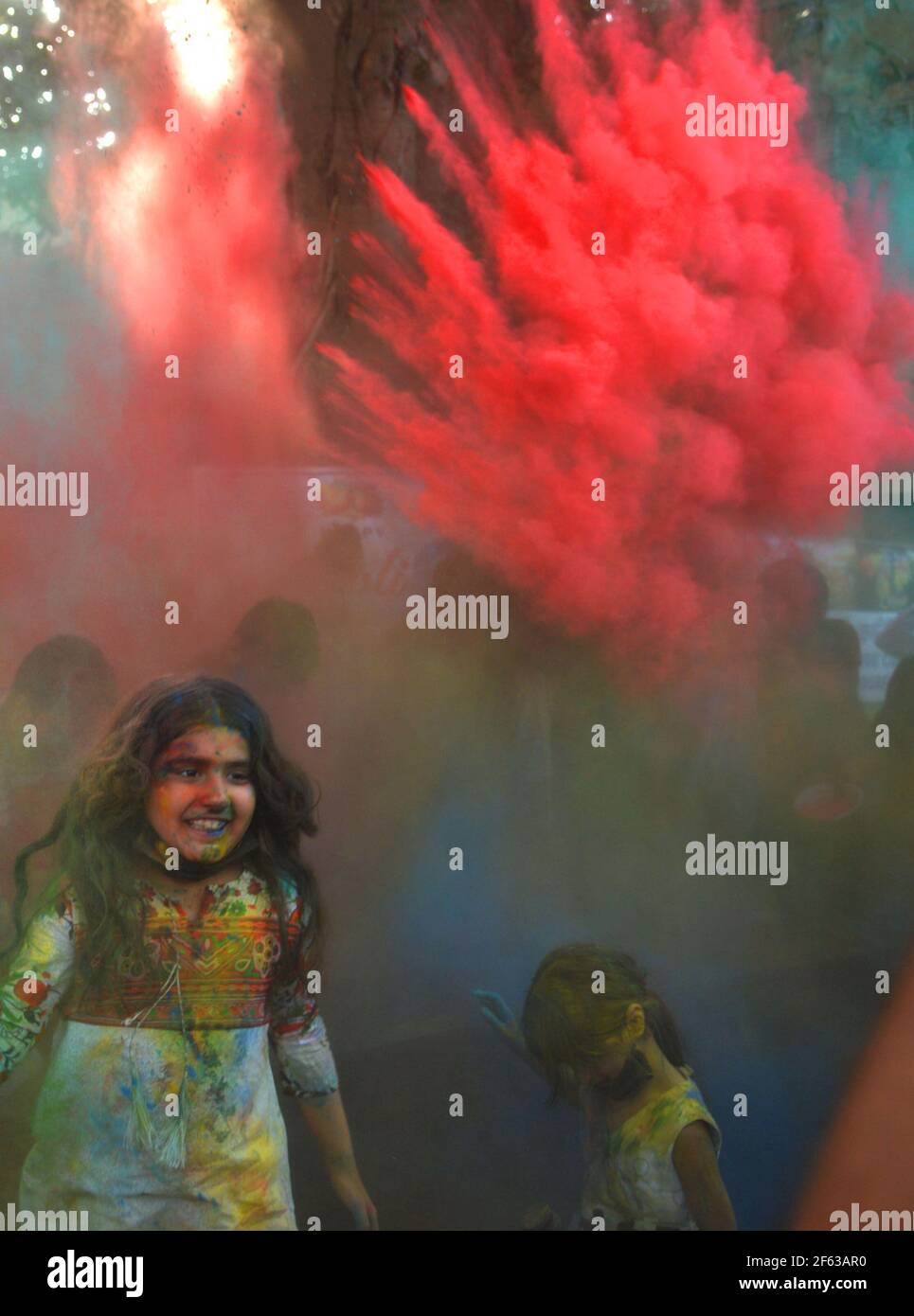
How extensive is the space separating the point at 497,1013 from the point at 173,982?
2.47ft

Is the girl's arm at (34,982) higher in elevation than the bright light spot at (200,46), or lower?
lower

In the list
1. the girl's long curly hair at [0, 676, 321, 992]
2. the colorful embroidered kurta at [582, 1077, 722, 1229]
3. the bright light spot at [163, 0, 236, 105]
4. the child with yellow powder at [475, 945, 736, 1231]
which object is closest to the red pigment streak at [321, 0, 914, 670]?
the bright light spot at [163, 0, 236, 105]

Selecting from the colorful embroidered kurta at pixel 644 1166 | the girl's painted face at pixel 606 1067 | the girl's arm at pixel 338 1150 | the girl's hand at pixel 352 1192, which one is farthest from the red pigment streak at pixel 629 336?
the girl's hand at pixel 352 1192

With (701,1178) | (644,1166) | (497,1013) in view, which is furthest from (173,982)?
(701,1178)

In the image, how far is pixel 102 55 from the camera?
2654 millimetres

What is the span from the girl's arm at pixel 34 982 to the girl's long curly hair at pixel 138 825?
1.6 inches

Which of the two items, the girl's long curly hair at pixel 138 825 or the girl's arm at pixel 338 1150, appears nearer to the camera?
the girl's long curly hair at pixel 138 825

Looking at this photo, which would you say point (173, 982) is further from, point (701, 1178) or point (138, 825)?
point (701, 1178)

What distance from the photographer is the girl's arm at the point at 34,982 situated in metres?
2.51

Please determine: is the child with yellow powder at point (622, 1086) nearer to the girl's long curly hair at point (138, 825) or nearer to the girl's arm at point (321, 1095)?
the girl's arm at point (321, 1095)

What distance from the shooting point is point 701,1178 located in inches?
103

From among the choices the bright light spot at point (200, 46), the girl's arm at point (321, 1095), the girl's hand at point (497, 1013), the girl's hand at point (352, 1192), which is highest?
the bright light spot at point (200, 46)
